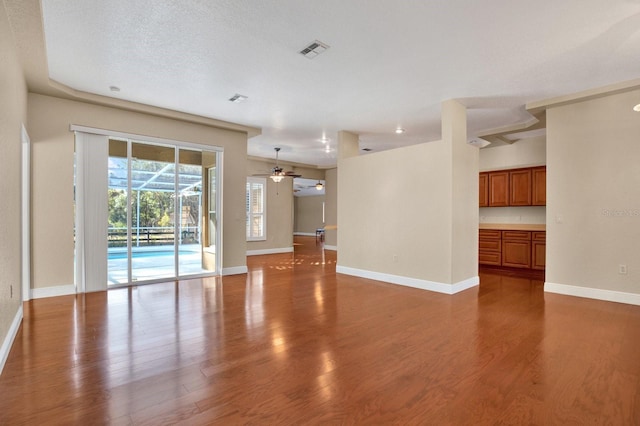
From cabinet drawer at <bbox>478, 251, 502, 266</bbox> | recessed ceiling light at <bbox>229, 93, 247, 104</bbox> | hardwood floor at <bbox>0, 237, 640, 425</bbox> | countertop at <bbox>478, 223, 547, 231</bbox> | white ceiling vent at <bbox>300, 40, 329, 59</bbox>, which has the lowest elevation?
hardwood floor at <bbox>0, 237, 640, 425</bbox>

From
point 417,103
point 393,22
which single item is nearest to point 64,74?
point 393,22

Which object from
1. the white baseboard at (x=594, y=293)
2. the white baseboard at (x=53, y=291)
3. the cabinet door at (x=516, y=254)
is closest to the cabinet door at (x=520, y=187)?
the cabinet door at (x=516, y=254)

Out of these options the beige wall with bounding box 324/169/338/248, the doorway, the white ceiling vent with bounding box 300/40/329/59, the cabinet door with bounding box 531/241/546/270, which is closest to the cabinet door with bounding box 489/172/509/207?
the cabinet door with bounding box 531/241/546/270

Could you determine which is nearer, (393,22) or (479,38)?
(393,22)

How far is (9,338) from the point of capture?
9.29ft

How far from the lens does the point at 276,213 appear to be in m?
10.2

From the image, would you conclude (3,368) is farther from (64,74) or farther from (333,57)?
(333,57)

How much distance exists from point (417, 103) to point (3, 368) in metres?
5.47

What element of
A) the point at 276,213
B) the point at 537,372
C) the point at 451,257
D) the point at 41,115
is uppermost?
the point at 41,115

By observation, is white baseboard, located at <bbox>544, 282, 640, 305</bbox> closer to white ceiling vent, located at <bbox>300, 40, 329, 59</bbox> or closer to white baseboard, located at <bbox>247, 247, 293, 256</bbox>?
white ceiling vent, located at <bbox>300, 40, 329, 59</bbox>

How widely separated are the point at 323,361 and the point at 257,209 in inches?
303

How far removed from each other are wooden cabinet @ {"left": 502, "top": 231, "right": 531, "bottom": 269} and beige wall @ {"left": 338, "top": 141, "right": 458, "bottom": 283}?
2.87 metres

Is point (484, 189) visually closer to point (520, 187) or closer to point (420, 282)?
point (520, 187)

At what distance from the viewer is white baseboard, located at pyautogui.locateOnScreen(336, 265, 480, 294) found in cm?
494
